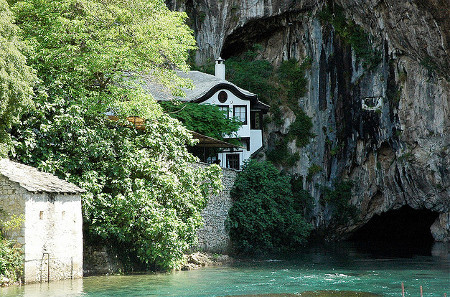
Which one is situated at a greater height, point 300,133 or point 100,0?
point 100,0

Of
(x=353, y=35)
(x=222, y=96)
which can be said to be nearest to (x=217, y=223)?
(x=222, y=96)

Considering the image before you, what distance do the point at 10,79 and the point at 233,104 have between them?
74.8 ft

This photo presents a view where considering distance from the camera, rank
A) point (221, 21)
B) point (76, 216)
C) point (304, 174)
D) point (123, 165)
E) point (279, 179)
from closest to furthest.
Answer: point (76, 216) < point (123, 165) < point (279, 179) < point (304, 174) < point (221, 21)

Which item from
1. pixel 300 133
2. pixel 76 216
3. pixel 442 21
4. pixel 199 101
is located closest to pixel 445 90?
pixel 442 21

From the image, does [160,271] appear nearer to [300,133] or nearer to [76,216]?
[76,216]

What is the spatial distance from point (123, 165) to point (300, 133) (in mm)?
22828

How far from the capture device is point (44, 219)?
21656mm

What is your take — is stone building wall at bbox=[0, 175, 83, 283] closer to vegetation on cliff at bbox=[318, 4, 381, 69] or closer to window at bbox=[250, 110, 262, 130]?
window at bbox=[250, 110, 262, 130]

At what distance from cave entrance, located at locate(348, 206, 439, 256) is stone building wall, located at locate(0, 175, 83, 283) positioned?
25.7m

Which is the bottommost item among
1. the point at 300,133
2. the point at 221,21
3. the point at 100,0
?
the point at 300,133

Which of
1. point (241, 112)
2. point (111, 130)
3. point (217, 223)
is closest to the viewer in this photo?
point (111, 130)

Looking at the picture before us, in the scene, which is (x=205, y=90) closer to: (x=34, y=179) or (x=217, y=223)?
(x=217, y=223)

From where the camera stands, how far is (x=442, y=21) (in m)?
38.9

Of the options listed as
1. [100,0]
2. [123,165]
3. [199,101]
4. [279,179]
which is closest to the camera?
[123,165]
